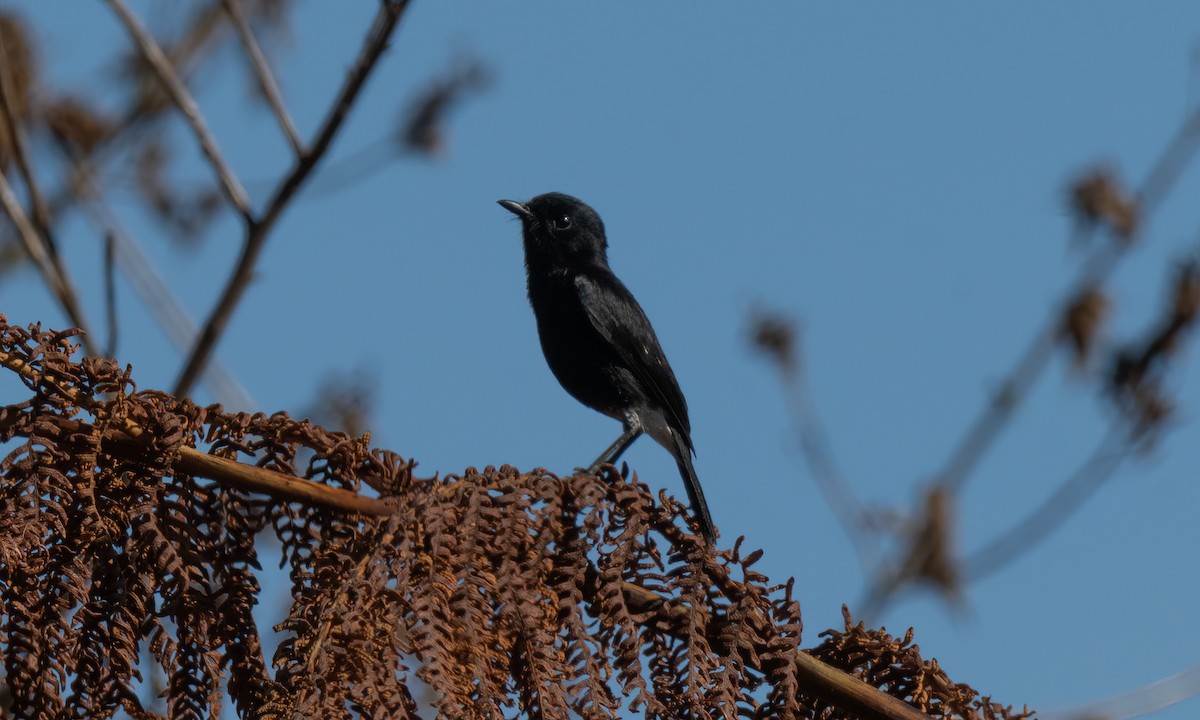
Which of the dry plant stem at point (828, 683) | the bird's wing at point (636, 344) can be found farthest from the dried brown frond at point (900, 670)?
the bird's wing at point (636, 344)

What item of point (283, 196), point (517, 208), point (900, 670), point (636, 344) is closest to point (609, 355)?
point (636, 344)

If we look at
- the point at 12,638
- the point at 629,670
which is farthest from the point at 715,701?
the point at 12,638

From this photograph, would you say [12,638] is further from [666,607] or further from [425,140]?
[425,140]

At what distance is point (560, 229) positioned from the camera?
21.3ft

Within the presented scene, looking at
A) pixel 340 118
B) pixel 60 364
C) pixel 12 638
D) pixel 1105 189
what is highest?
pixel 1105 189

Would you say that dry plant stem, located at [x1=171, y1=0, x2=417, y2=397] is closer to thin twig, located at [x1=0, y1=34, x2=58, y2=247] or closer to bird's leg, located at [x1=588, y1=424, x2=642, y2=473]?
thin twig, located at [x1=0, y1=34, x2=58, y2=247]

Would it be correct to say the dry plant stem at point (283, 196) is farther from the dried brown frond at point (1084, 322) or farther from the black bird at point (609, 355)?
the dried brown frond at point (1084, 322)

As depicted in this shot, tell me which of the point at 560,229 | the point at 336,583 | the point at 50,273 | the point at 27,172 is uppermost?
the point at 560,229

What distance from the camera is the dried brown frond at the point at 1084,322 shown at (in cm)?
558

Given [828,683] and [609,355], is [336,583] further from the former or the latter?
[609,355]

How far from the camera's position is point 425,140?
19.4 ft

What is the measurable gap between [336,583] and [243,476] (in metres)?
0.22

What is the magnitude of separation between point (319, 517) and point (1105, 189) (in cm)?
424

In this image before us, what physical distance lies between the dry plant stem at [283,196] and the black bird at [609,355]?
152 centimetres
